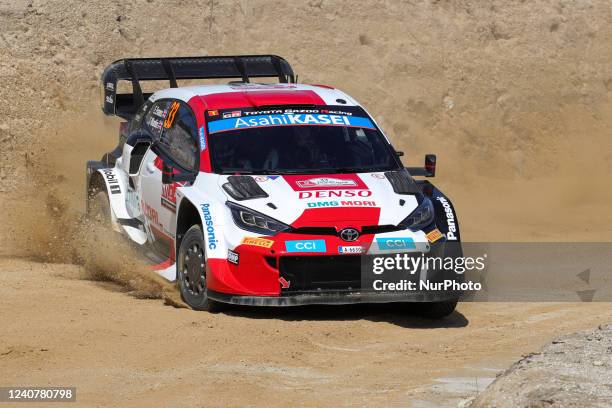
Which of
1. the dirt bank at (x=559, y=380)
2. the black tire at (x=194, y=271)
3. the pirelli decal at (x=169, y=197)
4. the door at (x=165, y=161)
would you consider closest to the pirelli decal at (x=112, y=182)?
the door at (x=165, y=161)

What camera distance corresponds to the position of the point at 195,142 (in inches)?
421

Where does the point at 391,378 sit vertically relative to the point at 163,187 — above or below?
below

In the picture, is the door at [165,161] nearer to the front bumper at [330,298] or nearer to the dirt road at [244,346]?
the dirt road at [244,346]

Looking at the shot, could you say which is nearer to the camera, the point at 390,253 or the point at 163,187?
the point at 390,253

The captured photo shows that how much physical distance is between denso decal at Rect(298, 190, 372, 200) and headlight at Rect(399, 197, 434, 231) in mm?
367

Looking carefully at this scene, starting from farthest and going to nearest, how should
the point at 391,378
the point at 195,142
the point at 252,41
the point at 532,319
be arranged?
1. the point at 252,41
2. the point at 195,142
3. the point at 532,319
4. the point at 391,378

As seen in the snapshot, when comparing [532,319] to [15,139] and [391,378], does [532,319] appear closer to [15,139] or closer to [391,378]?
[391,378]

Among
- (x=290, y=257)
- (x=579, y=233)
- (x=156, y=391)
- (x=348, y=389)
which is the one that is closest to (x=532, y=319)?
(x=290, y=257)

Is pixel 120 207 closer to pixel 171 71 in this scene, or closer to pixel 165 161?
pixel 165 161

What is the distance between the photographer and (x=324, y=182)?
9.99 m

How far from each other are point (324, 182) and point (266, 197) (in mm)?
502

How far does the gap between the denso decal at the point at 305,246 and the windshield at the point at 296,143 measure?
1.02 m

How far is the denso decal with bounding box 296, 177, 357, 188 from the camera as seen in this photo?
32.6ft

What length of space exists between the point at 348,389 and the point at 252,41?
13456 millimetres
